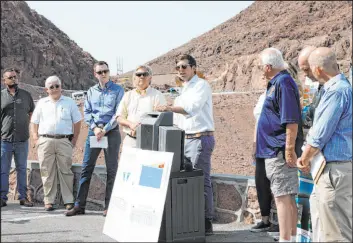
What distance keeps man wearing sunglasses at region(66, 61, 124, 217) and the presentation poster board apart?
1.21m

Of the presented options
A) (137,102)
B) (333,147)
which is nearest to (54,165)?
(137,102)

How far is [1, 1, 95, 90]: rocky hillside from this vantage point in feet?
178

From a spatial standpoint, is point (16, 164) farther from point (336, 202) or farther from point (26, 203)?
point (336, 202)

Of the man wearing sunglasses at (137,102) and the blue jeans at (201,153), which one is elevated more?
the man wearing sunglasses at (137,102)

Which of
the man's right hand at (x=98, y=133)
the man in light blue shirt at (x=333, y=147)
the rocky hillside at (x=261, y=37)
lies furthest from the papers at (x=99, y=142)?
the rocky hillside at (x=261, y=37)

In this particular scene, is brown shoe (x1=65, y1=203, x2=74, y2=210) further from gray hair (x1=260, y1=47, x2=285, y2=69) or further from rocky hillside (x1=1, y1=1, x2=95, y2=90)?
rocky hillside (x1=1, y1=1, x2=95, y2=90)

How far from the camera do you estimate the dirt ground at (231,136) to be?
64.6 feet

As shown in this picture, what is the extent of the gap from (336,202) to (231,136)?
76.4 ft

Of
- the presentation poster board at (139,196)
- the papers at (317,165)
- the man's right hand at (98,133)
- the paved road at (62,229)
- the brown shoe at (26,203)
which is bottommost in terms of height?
the paved road at (62,229)

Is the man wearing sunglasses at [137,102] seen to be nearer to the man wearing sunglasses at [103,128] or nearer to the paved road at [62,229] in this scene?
the man wearing sunglasses at [103,128]

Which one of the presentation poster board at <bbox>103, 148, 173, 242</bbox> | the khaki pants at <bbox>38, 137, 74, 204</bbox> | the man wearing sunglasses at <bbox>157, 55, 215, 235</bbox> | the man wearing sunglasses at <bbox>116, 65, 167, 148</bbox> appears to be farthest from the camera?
the khaki pants at <bbox>38, 137, 74, 204</bbox>

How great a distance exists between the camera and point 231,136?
89.6ft

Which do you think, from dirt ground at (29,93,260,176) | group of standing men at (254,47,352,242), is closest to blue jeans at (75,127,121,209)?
group of standing men at (254,47,352,242)

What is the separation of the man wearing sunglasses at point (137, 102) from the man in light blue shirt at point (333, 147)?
86.9 inches
